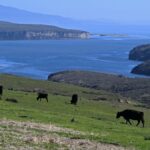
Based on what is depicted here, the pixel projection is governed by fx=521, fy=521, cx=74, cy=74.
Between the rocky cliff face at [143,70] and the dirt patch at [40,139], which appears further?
the rocky cliff face at [143,70]

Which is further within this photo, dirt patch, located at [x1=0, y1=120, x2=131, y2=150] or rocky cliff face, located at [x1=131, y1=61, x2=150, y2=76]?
rocky cliff face, located at [x1=131, y1=61, x2=150, y2=76]

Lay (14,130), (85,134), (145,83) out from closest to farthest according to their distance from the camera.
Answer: (14,130) < (85,134) < (145,83)

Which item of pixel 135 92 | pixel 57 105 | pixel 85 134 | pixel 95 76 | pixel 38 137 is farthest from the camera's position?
pixel 95 76

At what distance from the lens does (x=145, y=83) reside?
114m

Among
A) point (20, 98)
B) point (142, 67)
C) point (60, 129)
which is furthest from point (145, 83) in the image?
point (60, 129)

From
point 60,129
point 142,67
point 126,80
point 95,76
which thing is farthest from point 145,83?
point 60,129

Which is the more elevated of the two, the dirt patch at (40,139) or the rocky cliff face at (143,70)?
the dirt patch at (40,139)

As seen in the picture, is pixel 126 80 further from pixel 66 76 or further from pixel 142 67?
pixel 142 67

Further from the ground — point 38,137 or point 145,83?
point 38,137

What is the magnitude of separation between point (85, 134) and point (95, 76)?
107 meters

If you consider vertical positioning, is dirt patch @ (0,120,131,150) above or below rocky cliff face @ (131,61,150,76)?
above

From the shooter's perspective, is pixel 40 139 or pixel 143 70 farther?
pixel 143 70

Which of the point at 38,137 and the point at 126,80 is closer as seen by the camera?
the point at 38,137

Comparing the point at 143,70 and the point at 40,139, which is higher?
the point at 40,139
